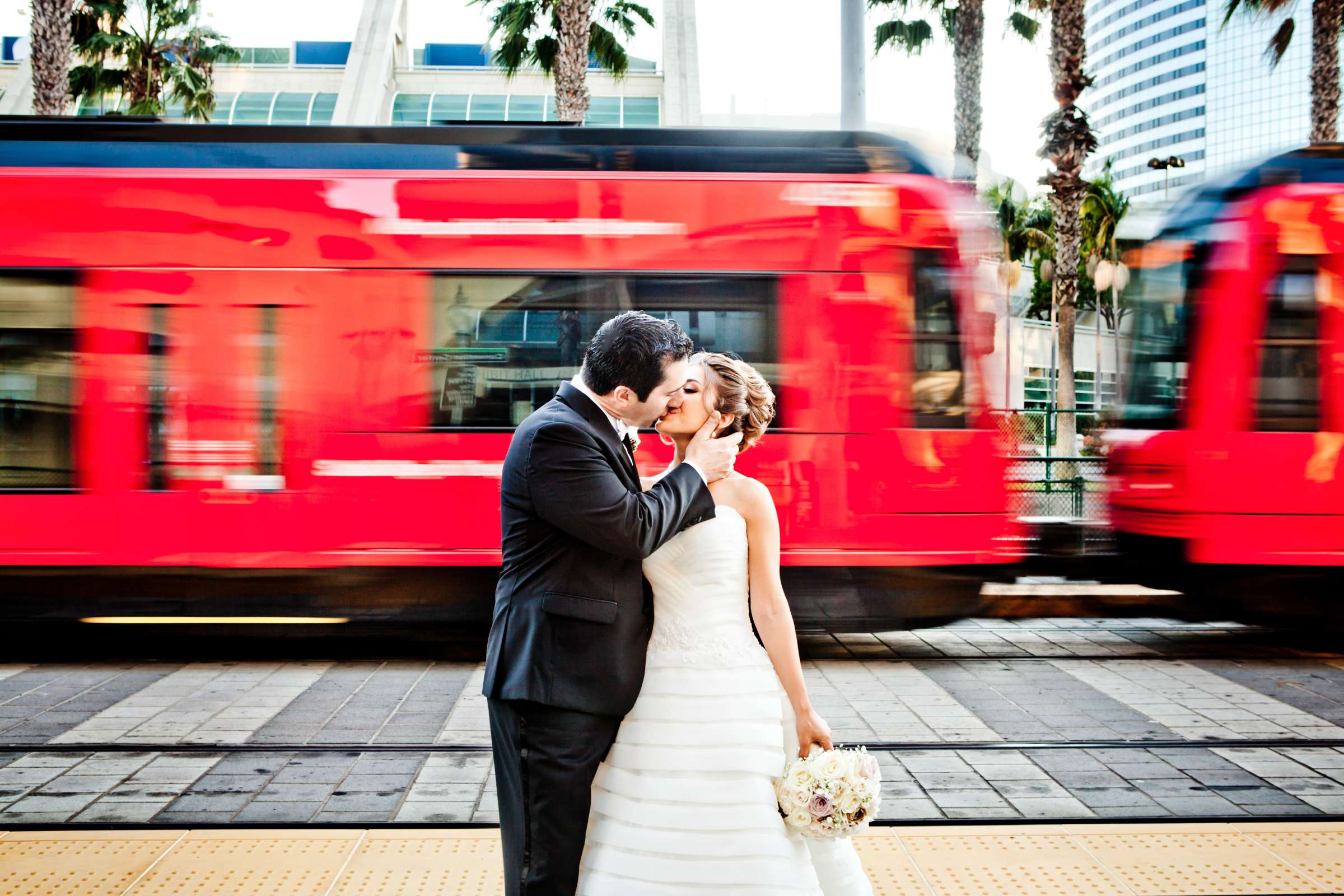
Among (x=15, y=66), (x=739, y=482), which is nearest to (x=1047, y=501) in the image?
(x=739, y=482)

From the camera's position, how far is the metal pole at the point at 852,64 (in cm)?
905

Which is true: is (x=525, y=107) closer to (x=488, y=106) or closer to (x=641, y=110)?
(x=488, y=106)

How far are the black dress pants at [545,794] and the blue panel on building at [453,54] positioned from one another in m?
42.8

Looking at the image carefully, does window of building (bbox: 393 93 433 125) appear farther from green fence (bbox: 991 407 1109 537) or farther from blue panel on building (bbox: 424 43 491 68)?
green fence (bbox: 991 407 1109 537)

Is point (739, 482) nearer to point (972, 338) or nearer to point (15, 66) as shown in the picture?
point (972, 338)

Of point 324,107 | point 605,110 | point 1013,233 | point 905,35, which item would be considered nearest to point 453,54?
point 324,107

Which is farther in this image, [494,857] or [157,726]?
[157,726]

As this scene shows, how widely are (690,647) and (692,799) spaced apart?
33cm

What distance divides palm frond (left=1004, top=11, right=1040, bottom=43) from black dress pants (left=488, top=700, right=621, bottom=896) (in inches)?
743

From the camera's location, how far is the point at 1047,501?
14.1 meters

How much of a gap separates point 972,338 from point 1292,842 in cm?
350

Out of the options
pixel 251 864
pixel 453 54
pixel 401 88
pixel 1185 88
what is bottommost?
pixel 251 864

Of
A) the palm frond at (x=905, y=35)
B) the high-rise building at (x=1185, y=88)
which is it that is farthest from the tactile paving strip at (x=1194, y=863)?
the high-rise building at (x=1185, y=88)

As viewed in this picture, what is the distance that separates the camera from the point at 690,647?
2477 mm
